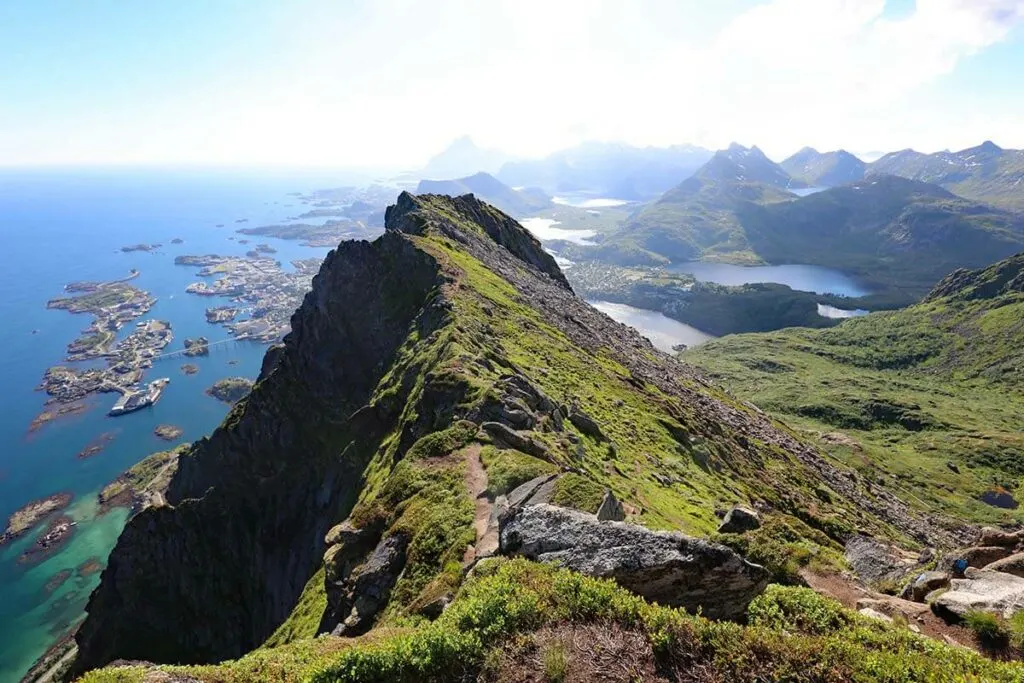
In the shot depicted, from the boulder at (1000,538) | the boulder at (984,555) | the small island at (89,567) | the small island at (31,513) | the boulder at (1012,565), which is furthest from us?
the small island at (31,513)

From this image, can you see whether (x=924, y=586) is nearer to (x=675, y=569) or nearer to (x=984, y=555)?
(x=984, y=555)

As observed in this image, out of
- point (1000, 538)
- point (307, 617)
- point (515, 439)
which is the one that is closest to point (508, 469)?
point (515, 439)

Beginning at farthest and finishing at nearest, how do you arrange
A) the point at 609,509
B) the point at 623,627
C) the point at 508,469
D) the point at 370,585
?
1. the point at 508,469
2. the point at 370,585
3. the point at 609,509
4. the point at 623,627

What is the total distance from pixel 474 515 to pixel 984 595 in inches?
748

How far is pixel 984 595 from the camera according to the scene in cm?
1836

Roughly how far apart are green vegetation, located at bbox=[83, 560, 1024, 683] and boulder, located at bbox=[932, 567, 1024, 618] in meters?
5.44

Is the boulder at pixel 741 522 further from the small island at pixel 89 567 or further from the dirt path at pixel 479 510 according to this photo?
the small island at pixel 89 567

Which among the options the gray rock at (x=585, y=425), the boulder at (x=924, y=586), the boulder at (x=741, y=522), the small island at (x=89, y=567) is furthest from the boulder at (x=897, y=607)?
the small island at (x=89, y=567)

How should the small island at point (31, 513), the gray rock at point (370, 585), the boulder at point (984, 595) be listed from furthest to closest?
the small island at point (31, 513) < the gray rock at point (370, 585) < the boulder at point (984, 595)

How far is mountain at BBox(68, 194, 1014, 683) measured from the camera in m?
12.4

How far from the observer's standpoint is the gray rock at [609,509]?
19609 millimetres

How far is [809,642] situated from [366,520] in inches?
845

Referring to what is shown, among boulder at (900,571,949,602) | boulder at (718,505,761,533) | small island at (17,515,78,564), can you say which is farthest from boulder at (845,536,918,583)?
small island at (17,515,78,564)

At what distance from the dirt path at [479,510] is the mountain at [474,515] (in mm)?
142
